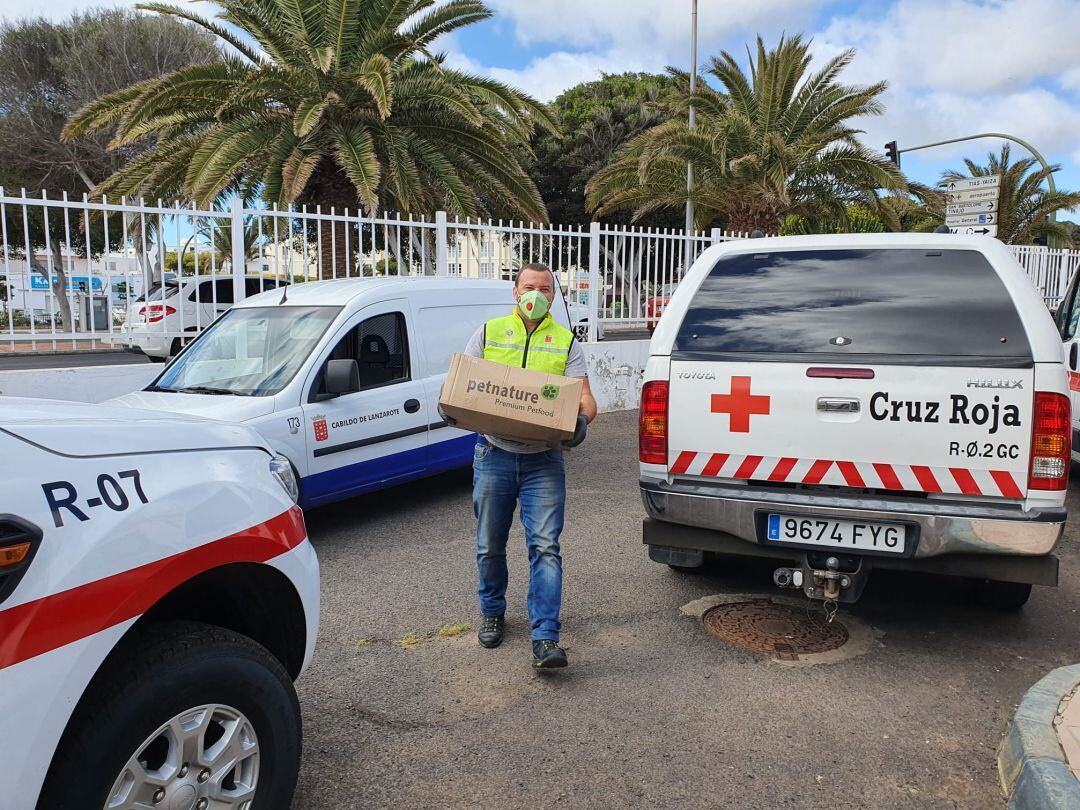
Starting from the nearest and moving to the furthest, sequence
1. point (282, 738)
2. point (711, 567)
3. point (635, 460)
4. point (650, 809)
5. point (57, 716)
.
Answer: point (57, 716)
point (282, 738)
point (650, 809)
point (711, 567)
point (635, 460)

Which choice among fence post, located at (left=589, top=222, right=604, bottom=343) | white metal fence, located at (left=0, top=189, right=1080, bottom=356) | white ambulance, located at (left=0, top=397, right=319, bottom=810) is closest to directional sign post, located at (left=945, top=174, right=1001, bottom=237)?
white metal fence, located at (left=0, top=189, right=1080, bottom=356)

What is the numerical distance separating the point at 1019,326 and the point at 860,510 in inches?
40.2

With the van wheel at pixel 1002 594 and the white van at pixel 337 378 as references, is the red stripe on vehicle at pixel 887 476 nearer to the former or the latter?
the van wheel at pixel 1002 594

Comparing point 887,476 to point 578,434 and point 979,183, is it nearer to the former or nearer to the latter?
point 578,434

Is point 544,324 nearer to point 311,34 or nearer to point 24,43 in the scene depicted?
point 311,34

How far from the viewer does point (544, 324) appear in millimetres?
3627

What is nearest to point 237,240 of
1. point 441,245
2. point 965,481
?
point 441,245

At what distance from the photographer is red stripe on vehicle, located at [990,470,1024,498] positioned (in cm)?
331

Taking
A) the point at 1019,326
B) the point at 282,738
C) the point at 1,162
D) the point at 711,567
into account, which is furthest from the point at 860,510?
the point at 1,162

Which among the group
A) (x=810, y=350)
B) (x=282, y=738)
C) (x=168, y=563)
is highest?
(x=810, y=350)

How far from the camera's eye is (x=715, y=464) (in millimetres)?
3760

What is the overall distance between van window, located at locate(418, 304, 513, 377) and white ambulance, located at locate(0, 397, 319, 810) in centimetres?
395

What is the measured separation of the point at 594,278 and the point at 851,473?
25.1 feet

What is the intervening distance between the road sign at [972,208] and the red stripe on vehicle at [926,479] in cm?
1321
